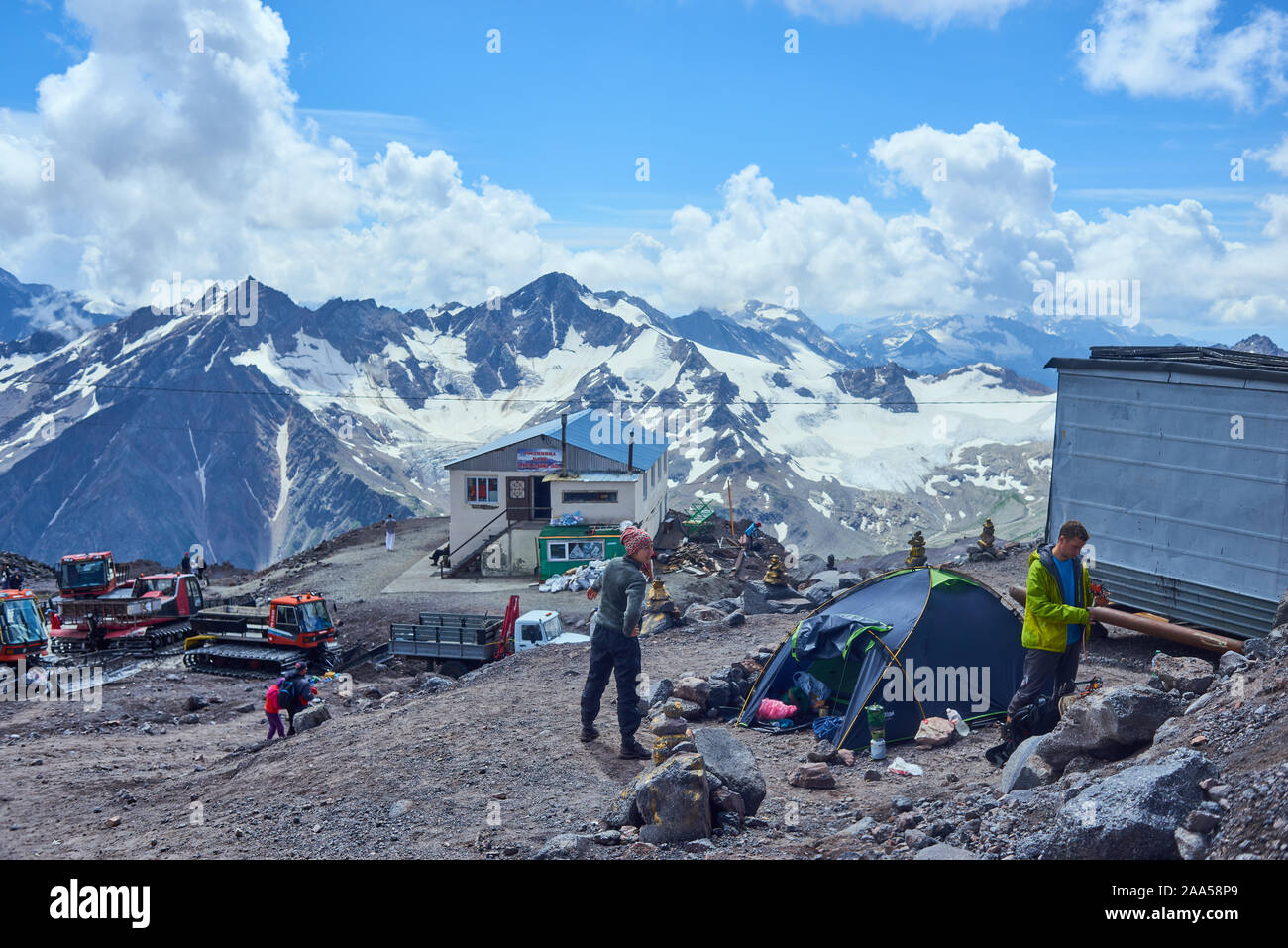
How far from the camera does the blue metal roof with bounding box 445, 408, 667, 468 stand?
36.7 metres

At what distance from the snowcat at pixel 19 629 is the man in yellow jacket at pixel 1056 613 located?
72.7ft

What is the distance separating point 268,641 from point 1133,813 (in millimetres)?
21277

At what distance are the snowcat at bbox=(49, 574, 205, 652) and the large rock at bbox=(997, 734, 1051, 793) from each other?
23.4 meters

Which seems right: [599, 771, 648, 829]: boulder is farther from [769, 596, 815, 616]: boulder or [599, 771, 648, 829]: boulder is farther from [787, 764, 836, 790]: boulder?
[769, 596, 815, 616]: boulder

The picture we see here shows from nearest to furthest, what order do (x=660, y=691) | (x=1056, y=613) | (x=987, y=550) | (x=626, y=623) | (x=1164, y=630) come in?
(x=1056, y=613) < (x=626, y=623) < (x=660, y=691) < (x=1164, y=630) < (x=987, y=550)

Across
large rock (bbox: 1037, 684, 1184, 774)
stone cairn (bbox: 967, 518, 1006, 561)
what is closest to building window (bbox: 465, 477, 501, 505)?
stone cairn (bbox: 967, 518, 1006, 561)

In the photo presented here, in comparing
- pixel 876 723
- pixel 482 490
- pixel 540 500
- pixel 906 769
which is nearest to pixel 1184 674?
pixel 906 769

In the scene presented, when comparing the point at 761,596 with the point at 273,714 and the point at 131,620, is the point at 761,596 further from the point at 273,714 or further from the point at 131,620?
the point at 131,620

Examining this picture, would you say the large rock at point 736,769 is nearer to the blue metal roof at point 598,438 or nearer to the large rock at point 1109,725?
the large rock at point 1109,725

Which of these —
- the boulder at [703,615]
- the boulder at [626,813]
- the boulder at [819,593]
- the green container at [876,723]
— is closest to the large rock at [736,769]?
the boulder at [626,813]

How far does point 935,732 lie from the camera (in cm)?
952
